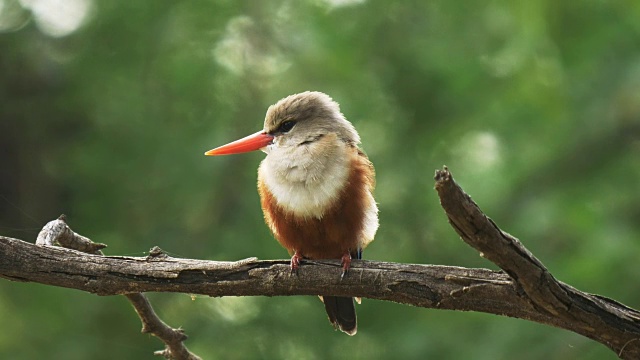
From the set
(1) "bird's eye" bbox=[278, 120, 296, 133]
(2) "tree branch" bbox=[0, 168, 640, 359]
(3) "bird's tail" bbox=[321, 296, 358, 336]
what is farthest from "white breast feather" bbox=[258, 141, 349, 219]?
(3) "bird's tail" bbox=[321, 296, 358, 336]

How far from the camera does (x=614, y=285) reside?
17.7ft

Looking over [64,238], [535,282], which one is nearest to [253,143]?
[64,238]

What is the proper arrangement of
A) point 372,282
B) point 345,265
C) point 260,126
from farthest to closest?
point 260,126
point 345,265
point 372,282

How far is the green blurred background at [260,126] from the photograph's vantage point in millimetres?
5883

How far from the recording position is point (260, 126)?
20.2ft

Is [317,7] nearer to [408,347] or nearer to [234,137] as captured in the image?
[234,137]

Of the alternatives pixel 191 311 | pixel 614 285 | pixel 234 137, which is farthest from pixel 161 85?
pixel 614 285

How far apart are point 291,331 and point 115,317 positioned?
1.27 meters

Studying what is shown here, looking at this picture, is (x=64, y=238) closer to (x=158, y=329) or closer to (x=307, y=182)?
(x=158, y=329)

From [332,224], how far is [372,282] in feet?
2.40

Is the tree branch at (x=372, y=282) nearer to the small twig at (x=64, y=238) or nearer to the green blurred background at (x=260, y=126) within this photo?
the small twig at (x=64, y=238)

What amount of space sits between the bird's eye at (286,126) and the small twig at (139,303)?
1.21 metres

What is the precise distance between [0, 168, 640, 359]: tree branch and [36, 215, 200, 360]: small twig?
0.20 m

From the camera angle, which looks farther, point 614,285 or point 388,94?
point 388,94
